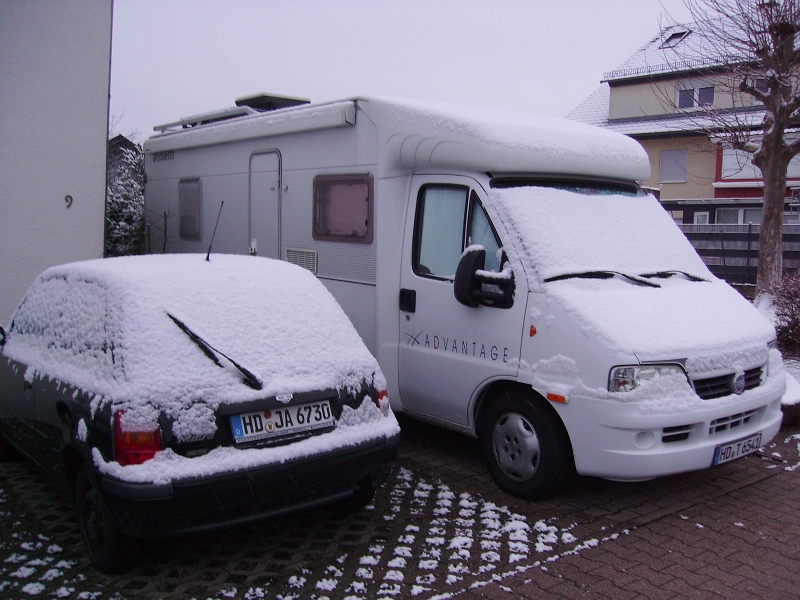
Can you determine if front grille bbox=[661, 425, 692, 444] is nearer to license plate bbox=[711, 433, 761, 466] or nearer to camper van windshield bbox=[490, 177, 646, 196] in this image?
license plate bbox=[711, 433, 761, 466]

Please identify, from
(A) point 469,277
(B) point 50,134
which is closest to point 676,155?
(B) point 50,134

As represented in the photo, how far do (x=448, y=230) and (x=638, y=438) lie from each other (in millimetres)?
2100

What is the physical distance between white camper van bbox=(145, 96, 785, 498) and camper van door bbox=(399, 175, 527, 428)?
0.01 meters

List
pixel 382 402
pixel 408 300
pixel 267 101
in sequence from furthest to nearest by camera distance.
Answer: pixel 267 101
pixel 408 300
pixel 382 402

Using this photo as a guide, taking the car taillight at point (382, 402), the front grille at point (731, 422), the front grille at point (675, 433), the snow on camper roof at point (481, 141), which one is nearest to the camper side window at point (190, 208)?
the snow on camper roof at point (481, 141)

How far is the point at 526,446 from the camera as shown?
202 inches

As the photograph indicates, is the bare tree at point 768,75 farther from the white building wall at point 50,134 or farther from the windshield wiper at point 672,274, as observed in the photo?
the white building wall at point 50,134

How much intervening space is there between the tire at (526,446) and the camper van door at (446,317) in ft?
0.72

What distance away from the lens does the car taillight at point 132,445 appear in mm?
3656

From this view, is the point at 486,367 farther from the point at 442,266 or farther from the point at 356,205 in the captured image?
the point at 356,205

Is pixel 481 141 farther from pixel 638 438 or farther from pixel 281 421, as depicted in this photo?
pixel 281 421

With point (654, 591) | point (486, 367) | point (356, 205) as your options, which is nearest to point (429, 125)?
point (356, 205)

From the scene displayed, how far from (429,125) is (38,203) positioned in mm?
5867

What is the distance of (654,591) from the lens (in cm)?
402
